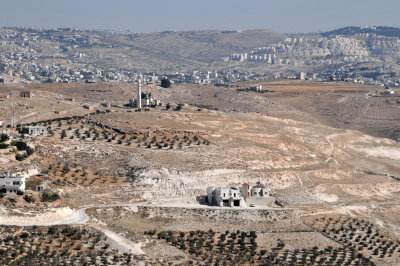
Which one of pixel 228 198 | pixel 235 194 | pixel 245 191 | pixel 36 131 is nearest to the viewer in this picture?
pixel 228 198

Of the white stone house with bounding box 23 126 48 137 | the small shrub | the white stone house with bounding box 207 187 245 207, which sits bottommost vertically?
the white stone house with bounding box 207 187 245 207

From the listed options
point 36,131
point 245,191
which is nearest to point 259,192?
point 245,191

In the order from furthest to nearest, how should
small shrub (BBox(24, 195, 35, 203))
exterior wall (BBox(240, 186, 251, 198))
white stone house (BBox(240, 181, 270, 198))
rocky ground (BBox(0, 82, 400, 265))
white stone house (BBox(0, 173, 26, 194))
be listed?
white stone house (BBox(240, 181, 270, 198)) < exterior wall (BBox(240, 186, 251, 198)) < rocky ground (BBox(0, 82, 400, 265)) < white stone house (BBox(0, 173, 26, 194)) < small shrub (BBox(24, 195, 35, 203))

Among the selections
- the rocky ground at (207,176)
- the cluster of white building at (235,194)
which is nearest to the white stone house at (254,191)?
the cluster of white building at (235,194)

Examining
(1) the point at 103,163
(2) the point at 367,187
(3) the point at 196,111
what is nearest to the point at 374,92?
(3) the point at 196,111

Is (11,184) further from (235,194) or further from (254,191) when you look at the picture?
(254,191)

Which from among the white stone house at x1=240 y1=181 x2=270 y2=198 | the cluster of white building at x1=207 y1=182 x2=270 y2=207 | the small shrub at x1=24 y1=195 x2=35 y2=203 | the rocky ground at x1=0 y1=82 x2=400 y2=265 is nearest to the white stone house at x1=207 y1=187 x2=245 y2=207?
the cluster of white building at x1=207 y1=182 x2=270 y2=207

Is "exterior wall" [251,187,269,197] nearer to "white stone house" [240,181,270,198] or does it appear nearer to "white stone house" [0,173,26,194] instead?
"white stone house" [240,181,270,198]

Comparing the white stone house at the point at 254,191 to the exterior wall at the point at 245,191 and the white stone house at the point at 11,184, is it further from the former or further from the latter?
the white stone house at the point at 11,184

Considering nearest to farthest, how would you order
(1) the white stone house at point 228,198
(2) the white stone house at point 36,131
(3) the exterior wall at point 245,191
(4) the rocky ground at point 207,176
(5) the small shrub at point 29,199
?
(5) the small shrub at point 29,199
(4) the rocky ground at point 207,176
(1) the white stone house at point 228,198
(3) the exterior wall at point 245,191
(2) the white stone house at point 36,131
